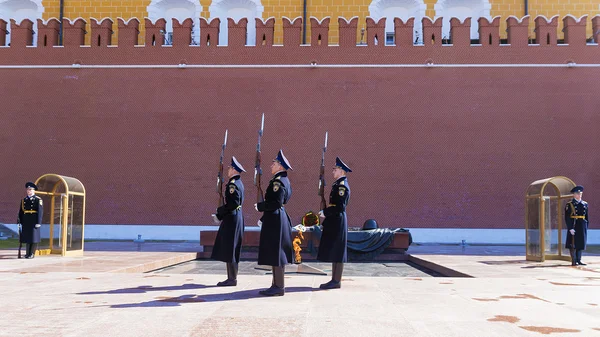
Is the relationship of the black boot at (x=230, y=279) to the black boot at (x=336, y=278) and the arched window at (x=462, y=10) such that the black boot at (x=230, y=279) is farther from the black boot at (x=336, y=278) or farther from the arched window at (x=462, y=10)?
the arched window at (x=462, y=10)

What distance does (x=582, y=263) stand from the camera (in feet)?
29.4

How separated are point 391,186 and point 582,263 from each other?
555cm

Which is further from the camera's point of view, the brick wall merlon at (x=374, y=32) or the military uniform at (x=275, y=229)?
the brick wall merlon at (x=374, y=32)

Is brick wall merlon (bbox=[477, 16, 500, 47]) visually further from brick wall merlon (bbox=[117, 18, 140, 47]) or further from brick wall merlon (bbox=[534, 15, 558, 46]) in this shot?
brick wall merlon (bbox=[117, 18, 140, 47])

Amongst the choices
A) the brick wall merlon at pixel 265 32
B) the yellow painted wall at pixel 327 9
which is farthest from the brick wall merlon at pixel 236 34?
the yellow painted wall at pixel 327 9

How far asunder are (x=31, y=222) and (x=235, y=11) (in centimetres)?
1014

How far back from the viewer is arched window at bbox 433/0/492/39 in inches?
657

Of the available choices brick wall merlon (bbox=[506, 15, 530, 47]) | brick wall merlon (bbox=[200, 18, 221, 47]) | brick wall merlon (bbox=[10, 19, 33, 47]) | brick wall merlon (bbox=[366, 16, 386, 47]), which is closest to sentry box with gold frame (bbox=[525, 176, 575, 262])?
brick wall merlon (bbox=[506, 15, 530, 47])

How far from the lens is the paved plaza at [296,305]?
355 centimetres

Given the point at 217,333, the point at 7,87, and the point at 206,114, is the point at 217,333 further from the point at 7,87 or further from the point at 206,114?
the point at 7,87

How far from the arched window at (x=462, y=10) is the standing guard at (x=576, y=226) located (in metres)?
8.75

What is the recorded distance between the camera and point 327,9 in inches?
654

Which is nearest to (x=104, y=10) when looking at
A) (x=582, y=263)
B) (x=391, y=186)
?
(x=391, y=186)

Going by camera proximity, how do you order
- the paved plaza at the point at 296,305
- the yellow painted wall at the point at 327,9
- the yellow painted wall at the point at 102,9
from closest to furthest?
the paved plaza at the point at 296,305 < the yellow painted wall at the point at 327,9 < the yellow painted wall at the point at 102,9
